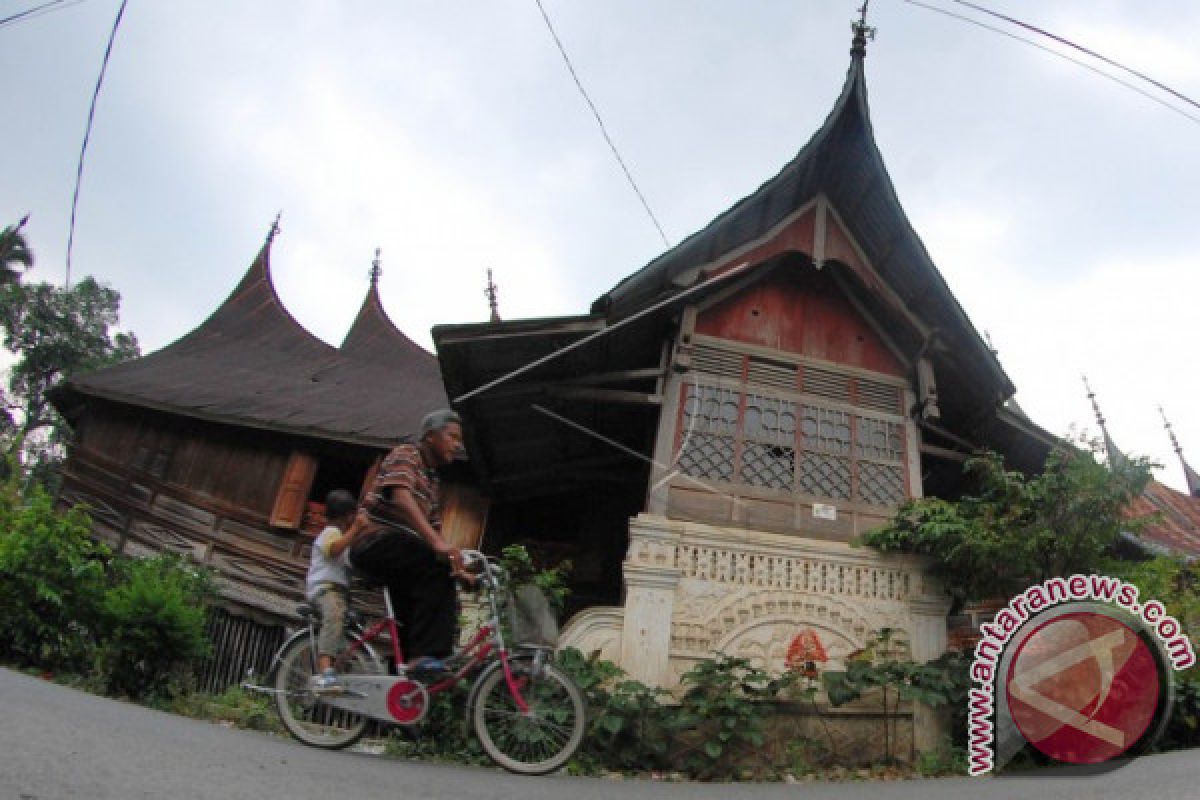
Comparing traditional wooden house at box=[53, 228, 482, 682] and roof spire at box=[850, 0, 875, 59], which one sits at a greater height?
roof spire at box=[850, 0, 875, 59]

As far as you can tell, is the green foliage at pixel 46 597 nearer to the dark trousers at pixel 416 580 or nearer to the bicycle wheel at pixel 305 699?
the bicycle wheel at pixel 305 699

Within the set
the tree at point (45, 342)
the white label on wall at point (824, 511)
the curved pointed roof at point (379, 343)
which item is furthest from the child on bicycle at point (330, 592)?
the tree at point (45, 342)

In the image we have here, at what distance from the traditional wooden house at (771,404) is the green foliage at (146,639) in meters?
2.53

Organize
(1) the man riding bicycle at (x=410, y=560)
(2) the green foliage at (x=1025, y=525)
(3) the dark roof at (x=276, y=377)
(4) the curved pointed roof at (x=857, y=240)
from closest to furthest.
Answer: (1) the man riding bicycle at (x=410, y=560)
(2) the green foliage at (x=1025, y=525)
(4) the curved pointed roof at (x=857, y=240)
(3) the dark roof at (x=276, y=377)

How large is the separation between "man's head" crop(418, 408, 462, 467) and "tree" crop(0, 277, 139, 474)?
86.7 feet

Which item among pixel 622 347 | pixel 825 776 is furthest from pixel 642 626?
pixel 622 347

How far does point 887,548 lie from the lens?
621 cm

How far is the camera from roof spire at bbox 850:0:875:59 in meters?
6.73

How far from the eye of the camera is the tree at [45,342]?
24703 millimetres

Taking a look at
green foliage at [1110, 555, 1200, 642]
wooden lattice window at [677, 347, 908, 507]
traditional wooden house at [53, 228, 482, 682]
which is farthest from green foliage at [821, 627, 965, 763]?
traditional wooden house at [53, 228, 482, 682]

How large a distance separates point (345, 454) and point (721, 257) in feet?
17.7

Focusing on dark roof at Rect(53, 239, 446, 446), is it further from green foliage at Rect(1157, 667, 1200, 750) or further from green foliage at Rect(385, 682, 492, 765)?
green foliage at Rect(1157, 667, 1200, 750)

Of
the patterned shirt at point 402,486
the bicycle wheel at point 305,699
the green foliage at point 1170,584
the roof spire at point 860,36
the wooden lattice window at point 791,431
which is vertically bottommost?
the bicycle wheel at point 305,699

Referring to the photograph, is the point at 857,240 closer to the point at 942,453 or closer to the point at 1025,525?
the point at 942,453
